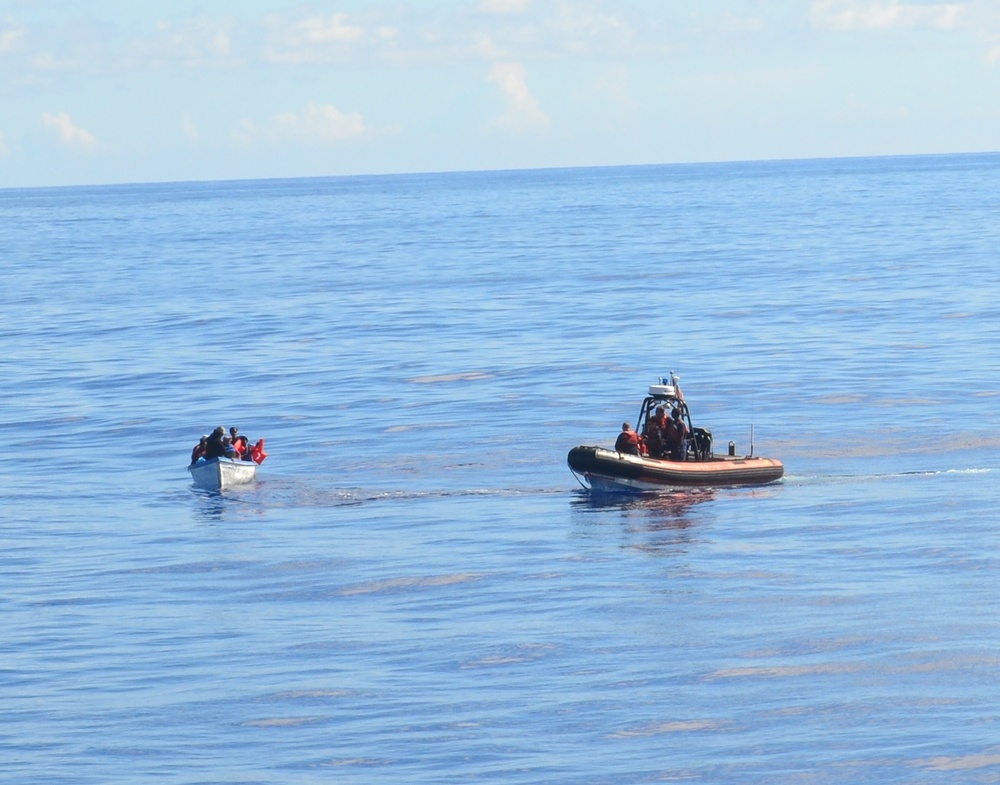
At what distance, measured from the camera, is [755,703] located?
17.9m

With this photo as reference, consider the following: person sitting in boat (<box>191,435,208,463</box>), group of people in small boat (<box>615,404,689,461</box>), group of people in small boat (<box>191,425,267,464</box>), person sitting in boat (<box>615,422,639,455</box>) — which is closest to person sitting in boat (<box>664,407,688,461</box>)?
group of people in small boat (<box>615,404,689,461</box>)

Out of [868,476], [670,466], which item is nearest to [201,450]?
[670,466]

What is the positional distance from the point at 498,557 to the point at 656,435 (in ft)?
22.0

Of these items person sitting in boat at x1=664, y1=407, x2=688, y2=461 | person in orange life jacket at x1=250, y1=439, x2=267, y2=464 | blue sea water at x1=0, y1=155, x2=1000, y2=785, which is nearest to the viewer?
blue sea water at x1=0, y1=155, x2=1000, y2=785

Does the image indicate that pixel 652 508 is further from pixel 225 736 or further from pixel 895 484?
pixel 225 736

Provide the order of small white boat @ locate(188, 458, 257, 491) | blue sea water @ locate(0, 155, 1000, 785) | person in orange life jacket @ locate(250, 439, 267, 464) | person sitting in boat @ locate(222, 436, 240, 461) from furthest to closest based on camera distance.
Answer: person in orange life jacket @ locate(250, 439, 267, 464) → person sitting in boat @ locate(222, 436, 240, 461) → small white boat @ locate(188, 458, 257, 491) → blue sea water @ locate(0, 155, 1000, 785)

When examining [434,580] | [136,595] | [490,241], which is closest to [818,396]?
[434,580]

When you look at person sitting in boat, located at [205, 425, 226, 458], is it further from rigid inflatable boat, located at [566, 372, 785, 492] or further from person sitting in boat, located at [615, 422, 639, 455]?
person sitting in boat, located at [615, 422, 639, 455]

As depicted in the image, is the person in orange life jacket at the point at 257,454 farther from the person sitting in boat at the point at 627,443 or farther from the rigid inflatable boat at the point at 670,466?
the person sitting in boat at the point at 627,443

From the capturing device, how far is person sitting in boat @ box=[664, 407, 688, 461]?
101 feet

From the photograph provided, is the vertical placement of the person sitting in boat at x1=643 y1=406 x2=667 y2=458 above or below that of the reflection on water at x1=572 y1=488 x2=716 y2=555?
above

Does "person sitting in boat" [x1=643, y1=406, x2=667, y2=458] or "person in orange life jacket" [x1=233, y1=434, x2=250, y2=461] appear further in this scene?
"person in orange life jacket" [x1=233, y1=434, x2=250, y2=461]

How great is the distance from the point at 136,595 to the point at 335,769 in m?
7.90

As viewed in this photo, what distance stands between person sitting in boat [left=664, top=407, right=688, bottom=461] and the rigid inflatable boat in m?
0.02
